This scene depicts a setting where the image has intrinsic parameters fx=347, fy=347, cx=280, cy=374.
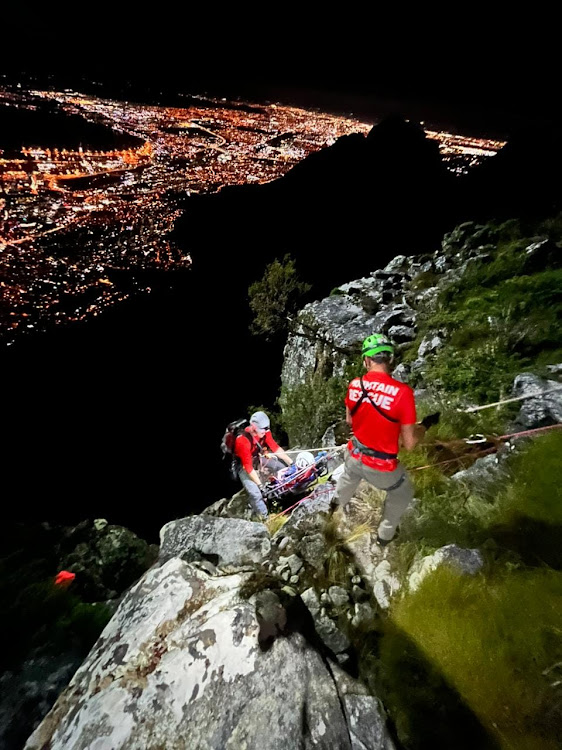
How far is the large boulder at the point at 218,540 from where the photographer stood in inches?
191

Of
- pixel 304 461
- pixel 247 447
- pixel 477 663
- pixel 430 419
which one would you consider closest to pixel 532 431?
pixel 430 419

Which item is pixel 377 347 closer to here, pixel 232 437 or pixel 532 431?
pixel 532 431

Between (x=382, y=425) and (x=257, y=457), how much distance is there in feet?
15.3

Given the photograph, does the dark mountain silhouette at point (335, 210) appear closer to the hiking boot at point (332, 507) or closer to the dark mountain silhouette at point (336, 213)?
the dark mountain silhouette at point (336, 213)

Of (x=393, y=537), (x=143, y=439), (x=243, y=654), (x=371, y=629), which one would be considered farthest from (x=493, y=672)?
(x=143, y=439)

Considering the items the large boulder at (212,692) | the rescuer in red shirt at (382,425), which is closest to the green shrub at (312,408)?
the rescuer in red shirt at (382,425)

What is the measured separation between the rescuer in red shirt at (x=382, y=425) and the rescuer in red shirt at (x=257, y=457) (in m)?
3.41

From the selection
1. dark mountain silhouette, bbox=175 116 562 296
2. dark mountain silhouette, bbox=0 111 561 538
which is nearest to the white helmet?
dark mountain silhouette, bbox=0 111 561 538

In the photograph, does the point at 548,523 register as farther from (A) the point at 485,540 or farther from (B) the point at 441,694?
(B) the point at 441,694

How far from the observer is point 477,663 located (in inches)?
101

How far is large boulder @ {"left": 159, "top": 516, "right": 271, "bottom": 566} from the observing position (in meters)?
4.86

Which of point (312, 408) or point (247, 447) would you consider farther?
point (312, 408)

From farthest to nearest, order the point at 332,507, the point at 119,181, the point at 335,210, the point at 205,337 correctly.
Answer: the point at 119,181 < the point at 335,210 < the point at 205,337 < the point at 332,507

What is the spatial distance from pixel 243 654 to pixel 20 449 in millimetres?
30319
